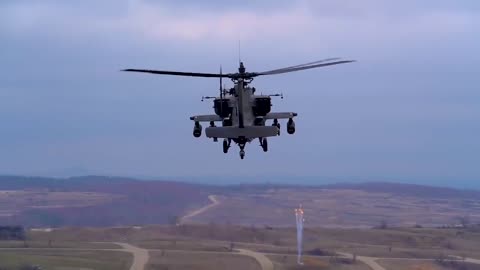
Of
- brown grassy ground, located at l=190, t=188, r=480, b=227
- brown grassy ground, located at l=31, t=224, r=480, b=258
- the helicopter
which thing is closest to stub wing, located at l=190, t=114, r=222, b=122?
the helicopter

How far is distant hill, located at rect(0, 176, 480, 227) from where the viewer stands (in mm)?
153750

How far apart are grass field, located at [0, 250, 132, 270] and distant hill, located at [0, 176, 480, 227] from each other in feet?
143

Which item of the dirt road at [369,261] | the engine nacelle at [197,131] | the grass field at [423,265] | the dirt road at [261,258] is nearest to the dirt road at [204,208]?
the dirt road at [261,258]

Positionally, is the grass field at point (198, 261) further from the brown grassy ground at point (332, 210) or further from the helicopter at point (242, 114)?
the helicopter at point (242, 114)

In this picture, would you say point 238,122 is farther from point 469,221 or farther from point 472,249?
point 469,221

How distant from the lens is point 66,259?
95.6 m

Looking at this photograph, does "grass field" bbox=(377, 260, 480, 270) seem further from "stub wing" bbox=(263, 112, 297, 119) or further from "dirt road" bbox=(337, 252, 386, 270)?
"stub wing" bbox=(263, 112, 297, 119)

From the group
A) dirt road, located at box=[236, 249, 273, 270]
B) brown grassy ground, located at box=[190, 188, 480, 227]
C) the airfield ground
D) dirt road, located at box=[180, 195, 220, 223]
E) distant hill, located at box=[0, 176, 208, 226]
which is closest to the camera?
dirt road, located at box=[236, 249, 273, 270]

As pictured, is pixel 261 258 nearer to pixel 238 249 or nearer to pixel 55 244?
pixel 238 249

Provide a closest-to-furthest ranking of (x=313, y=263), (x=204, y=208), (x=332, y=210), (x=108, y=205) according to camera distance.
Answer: (x=313, y=263) → (x=204, y=208) → (x=108, y=205) → (x=332, y=210)

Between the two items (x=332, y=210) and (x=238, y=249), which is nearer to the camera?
(x=238, y=249)

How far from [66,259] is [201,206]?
73.5 m

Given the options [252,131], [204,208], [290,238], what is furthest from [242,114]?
[204,208]

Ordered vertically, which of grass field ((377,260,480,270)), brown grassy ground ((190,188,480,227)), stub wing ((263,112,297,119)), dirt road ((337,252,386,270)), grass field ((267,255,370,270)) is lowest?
grass field ((377,260,480,270))
